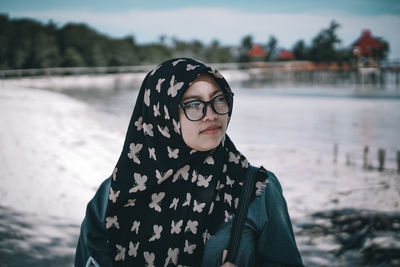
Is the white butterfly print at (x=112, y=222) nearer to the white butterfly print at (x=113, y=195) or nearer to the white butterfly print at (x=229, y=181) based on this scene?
the white butterfly print at (x=113, y=195)

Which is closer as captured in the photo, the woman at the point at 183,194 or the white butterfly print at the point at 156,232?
the woman at the point at 183,194

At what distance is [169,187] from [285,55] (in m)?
77.8

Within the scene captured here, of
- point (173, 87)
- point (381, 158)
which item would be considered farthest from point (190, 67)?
point (381, 158)

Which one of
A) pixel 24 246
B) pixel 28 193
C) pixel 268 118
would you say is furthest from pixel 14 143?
pixel 268 118

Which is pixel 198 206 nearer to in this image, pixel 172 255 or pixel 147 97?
pixel 172 255

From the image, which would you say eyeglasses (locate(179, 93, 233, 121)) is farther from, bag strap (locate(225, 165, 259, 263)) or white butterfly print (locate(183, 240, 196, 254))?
white butterfly print (locate(183, 240, 196, 254))

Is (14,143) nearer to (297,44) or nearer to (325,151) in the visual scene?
(325,151)

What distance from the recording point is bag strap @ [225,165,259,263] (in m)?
1.47

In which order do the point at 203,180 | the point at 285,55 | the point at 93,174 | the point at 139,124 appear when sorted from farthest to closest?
1. the point at 285,55
2. the point at 93,174
3. the point at 139,124
4. the point at 203,180

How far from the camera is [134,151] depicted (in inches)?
68.0

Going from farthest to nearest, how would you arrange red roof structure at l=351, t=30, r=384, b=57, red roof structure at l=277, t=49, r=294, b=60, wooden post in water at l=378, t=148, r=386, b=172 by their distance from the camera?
red roof structure at l=277, t=49, r=294, b=60
red roof structure at l=351, t=30, r=384, b=57
wooden post in water at l=378, t=148, r=386, b=172

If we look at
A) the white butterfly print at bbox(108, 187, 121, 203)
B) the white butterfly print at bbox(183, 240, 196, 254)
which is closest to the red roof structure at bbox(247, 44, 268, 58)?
the white butterfly print at bbox(108, 187, 121, 203)

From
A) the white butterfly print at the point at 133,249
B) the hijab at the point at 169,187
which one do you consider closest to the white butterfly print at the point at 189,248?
the hijab at the point at 169,187

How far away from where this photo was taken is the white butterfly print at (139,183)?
165 centimetres
